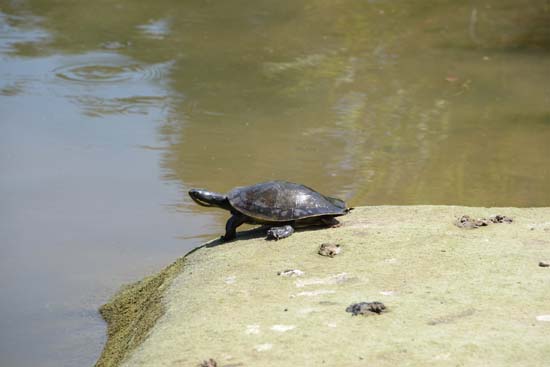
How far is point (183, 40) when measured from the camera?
14203mm

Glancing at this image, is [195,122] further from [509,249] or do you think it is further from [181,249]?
[509,249]

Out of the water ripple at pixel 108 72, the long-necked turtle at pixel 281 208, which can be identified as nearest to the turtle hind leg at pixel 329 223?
the long-necked turtle at pixel 281 208

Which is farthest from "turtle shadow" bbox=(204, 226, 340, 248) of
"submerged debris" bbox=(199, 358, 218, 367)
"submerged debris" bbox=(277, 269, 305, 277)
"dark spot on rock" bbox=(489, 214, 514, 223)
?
"submerged debris" bbox=(199, 358, 218, 367)

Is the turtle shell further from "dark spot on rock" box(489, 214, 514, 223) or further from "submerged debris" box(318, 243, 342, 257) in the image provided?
"dark spot on rock" box(489, 214, 514, 223)

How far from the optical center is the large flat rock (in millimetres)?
4109

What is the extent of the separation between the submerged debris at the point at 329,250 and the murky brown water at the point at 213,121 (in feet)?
5.60

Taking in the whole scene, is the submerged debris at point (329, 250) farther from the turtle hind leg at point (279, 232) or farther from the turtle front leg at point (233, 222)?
the turtle front leg at point (233, 222)

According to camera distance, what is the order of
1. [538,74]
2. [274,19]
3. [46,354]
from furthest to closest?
[274,19] < [538,74] < [46,354]

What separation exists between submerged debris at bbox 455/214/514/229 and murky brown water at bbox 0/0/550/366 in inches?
95.2

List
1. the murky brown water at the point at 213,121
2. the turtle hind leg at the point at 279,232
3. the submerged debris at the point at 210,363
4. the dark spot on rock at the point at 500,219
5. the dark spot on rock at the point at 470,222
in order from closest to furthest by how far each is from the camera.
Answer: the submerged debris at the point at 210,363 → the turtle hind leg at the point at 279,232 → the dark spot on rock at the point at 470,222 → the dark spot on rock at the point at 500,219 → the murky brown water at the point at 213,121

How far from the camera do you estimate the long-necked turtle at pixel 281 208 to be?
6004 millimetres

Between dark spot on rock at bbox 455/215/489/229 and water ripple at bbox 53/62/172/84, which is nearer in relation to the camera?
dark spot on rock at bbox 455/215/489/229

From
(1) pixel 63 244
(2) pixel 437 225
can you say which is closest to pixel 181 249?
(1) pixel 63 244

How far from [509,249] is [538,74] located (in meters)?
8.09
